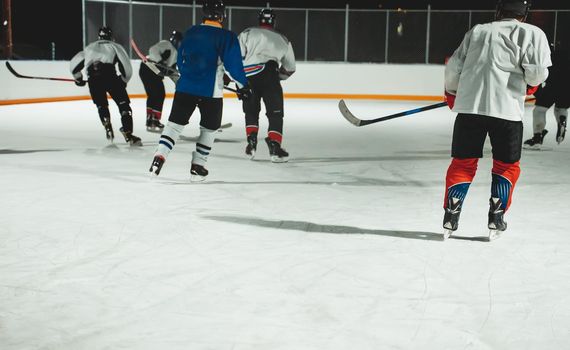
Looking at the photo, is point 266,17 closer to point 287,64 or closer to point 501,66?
point 287,64

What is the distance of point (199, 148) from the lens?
5344 millimetres

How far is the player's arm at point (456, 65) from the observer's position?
141 inches

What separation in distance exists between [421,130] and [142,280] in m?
6.86

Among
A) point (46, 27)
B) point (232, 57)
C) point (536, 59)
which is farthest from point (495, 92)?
point (46, 27)

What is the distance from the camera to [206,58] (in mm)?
5121

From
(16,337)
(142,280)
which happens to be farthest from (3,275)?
(16,337)

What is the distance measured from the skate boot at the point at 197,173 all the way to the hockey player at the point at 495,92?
6.76 feet

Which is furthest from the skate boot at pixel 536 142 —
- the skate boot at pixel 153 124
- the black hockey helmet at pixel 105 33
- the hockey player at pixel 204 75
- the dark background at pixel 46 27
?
the dark background at pixel 46 27

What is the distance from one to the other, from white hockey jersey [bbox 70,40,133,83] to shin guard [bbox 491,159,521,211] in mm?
4203

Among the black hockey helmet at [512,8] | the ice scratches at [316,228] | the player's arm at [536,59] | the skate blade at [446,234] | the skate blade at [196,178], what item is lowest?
the skate blade at [196,178]

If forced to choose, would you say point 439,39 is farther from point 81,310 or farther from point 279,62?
point 81,310

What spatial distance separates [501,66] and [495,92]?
115 mm

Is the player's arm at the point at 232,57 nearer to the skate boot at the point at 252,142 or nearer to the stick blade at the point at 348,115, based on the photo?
the stick blade at the point at 348,115

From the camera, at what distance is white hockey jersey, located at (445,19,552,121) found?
136 inches
